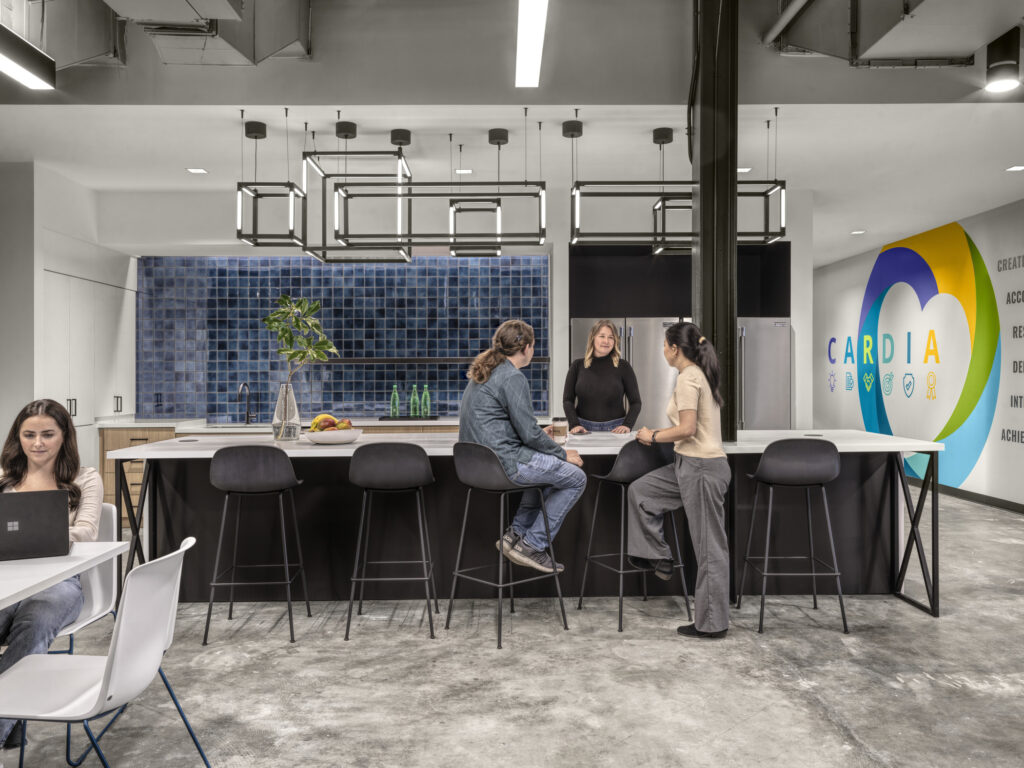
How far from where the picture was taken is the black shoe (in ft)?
12.5

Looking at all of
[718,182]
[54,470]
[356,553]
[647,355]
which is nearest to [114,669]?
[54,470]

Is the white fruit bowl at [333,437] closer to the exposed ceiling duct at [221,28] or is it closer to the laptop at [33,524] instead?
the laptop at [33,524]

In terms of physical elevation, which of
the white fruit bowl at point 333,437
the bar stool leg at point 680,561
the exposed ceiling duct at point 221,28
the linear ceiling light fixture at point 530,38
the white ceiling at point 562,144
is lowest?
the bar stool leg at point 680,561

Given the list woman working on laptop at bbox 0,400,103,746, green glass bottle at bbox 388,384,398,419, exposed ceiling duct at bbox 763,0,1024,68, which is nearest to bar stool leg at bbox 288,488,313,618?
woman working on laptop at bbox 0,400,103,746

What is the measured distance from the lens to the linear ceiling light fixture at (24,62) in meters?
3.55

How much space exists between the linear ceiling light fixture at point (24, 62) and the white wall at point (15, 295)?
8.10 ft

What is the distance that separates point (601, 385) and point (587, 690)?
2.51 metres

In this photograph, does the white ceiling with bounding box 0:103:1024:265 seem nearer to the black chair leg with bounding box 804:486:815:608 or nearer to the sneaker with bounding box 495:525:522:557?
the black chair leg with bounding box 804:486:815:608

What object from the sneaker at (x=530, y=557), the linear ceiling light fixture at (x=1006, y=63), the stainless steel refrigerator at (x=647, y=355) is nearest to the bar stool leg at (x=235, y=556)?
the sneaker at (x=530, y=557)

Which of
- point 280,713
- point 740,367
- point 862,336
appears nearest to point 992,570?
point 740,367

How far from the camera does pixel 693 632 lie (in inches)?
151

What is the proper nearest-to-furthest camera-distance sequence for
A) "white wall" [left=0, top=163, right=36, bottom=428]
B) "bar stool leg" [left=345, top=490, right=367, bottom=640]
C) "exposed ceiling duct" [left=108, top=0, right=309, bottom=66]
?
"exposed ceiling duct" [left=108, top=0, right=309, bottom=66] → "bar stool leg" [left=345, top=490, right=367, bottom=640] → "white wall" [left=0, top=163, right=36, bottom=428]

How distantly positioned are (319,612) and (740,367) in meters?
4.29

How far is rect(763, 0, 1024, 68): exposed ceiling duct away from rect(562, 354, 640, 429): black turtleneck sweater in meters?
2.26
